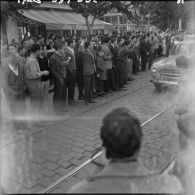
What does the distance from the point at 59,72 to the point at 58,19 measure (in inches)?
650

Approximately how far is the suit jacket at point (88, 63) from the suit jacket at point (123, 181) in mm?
7424

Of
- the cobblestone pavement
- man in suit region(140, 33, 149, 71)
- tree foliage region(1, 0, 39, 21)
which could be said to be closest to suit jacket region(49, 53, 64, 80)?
the cobblestone pavement

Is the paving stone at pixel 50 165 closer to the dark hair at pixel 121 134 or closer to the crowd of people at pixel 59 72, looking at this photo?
the crowd of people at pixel 59 72

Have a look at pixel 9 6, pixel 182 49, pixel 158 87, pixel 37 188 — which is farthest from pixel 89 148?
pixel 9 6

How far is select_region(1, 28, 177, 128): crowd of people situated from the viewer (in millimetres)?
6898

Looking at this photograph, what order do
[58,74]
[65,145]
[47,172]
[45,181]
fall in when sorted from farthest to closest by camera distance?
[58,74] → [65,145] → [47,172] → [45,181]

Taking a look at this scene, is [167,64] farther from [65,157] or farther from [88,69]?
[65,157]

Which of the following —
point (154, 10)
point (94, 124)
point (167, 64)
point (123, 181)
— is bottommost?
point (94, 124)

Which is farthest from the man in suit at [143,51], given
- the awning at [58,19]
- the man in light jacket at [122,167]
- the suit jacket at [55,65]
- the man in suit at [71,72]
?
the man in light jacket at [122,167]

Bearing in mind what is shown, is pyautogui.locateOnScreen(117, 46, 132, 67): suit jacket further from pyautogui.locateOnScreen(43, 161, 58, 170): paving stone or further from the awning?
the awning

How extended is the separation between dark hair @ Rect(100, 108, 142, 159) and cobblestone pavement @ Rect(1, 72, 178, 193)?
2691 mm

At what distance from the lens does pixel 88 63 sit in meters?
9.01

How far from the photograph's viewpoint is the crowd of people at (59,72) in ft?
22.6

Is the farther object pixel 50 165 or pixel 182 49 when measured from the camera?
pixel 182 49
